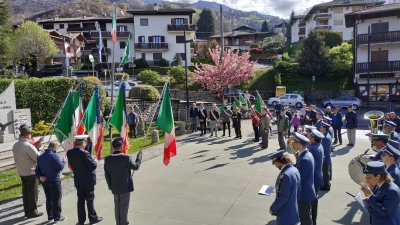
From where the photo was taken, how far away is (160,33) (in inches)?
2039

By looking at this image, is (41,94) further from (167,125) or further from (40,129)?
(167,125)

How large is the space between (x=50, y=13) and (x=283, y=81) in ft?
397

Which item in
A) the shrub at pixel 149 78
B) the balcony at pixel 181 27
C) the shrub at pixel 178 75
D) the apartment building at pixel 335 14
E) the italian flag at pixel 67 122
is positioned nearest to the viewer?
the italian flag at pixel 67 122

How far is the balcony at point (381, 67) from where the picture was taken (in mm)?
33469

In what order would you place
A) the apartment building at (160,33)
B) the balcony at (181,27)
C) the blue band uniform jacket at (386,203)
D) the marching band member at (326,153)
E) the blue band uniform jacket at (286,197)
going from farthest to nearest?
the apartment building at (160,33), the balcony at (181,27), the marching band member at (326,153), the blue band uniform jacket at (286,197), the blue band uniform jacket at (386,203)

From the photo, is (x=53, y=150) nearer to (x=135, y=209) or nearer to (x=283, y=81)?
(x=135, y=209)

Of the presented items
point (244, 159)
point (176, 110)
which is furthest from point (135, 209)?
point (176, 110)

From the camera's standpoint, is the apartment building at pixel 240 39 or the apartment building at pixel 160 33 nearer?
the apartment building at pixel 160 33

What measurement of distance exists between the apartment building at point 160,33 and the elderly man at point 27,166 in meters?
44.2

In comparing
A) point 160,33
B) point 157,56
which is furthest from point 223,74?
point 160,33

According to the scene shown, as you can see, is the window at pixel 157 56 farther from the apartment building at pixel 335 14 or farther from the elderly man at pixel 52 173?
the elderly man at pixel 52 173

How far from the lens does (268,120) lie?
14227 millimetres

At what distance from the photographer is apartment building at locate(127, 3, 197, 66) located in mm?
50969

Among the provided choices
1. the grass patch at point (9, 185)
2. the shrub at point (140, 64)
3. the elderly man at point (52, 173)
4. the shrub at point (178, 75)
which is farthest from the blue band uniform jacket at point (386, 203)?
the shrub at point (140, 64)
